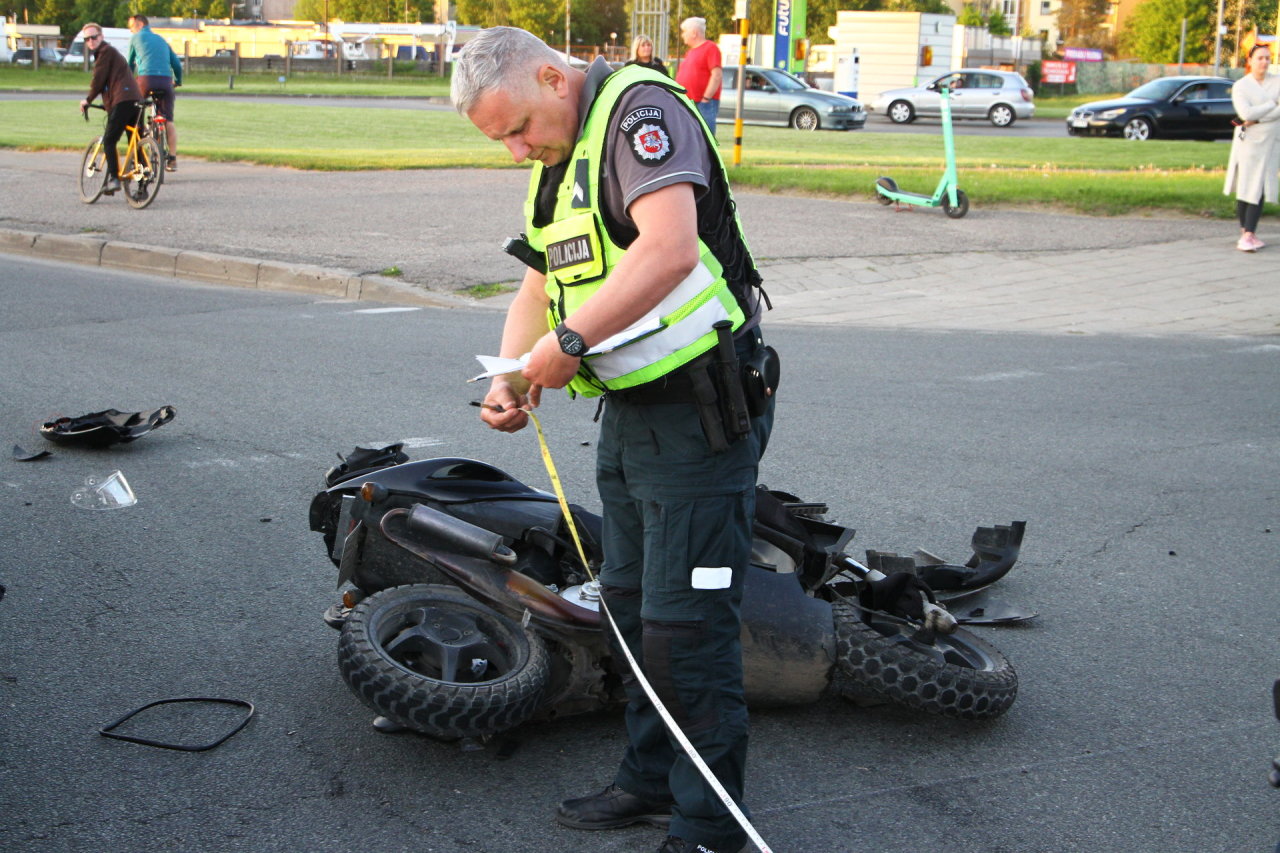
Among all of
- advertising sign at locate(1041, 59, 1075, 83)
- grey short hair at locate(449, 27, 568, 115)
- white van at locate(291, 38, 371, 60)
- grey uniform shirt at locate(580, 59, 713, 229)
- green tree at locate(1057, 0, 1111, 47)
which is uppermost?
green tree at locate(1057, 0, 1111, 47)

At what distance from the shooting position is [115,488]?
534 cm

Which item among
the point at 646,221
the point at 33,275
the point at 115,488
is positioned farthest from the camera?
the point at 33,275

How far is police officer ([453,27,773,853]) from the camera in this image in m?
2.54

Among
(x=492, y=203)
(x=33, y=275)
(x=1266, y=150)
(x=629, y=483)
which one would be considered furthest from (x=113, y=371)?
(x=1266, y=150)

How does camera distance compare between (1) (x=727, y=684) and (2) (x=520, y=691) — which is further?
(2) (x=520, y=691)

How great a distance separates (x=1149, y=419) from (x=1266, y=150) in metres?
6.98

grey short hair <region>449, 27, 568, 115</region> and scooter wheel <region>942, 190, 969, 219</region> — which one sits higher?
grey short hair <region>449, 27, 568, 115</region>

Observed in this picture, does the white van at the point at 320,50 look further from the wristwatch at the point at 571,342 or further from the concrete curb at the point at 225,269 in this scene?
the wristwatch at the point at 571,342

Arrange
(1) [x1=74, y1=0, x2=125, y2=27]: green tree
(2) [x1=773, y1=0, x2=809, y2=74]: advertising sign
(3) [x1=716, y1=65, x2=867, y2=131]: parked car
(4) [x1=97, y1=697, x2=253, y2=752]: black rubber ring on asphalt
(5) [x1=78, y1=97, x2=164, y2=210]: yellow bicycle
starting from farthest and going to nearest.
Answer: (1) [x1=74, y1=0, x2=125, y2=27]: green tree, (2) [x1=773, y1=0, x2=809, y2=74]: advertising sign, (3) [x1=716, y1=65, x2=867, y2=131]: parked car, (5) [x1=78, y1=97, x2=164, y2=210]: yellow bicycle, (4) [x1=97, y1=697, x2=253, y2=752]: black rubber ring on asphalt

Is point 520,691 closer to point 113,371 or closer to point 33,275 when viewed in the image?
point 113,371

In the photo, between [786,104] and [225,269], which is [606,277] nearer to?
[225,269]

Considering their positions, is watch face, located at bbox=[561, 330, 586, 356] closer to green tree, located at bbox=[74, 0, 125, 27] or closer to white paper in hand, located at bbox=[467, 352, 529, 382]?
white paper in hand, located at bbox=[467, 352, 529, 382]

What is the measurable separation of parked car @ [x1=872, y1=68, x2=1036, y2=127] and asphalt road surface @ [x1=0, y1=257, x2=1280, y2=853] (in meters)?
30.4

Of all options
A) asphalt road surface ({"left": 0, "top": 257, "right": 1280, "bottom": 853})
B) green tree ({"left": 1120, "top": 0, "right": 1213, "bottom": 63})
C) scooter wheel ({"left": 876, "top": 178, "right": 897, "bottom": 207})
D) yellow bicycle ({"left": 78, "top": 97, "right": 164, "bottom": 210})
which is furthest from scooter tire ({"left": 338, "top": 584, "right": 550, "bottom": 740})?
green tree ({"left": 1120, "top": 0, "right": 1213, "bottom": 63})
